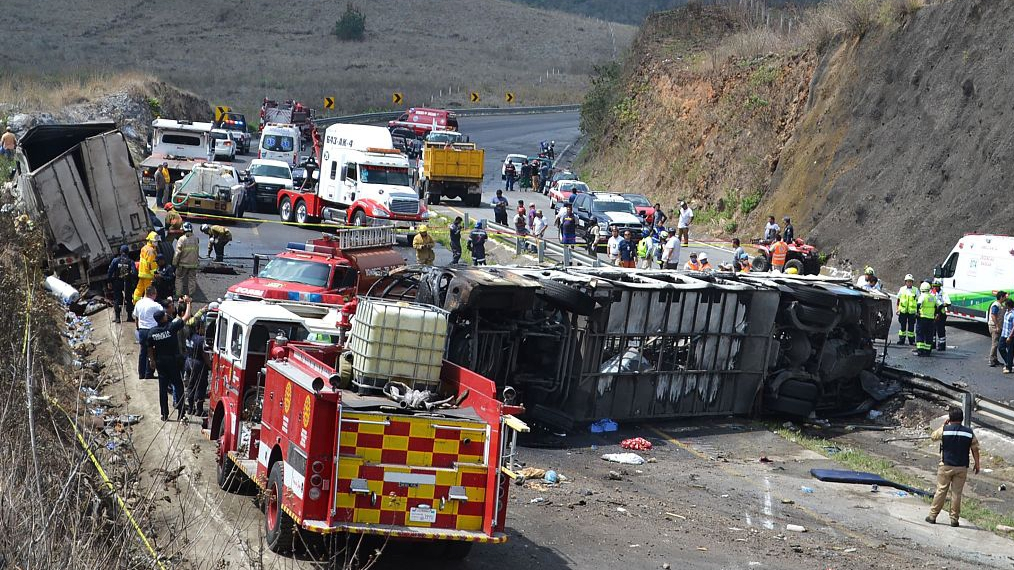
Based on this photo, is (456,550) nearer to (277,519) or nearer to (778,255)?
(277,519)

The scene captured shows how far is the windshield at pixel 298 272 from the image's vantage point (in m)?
20.9

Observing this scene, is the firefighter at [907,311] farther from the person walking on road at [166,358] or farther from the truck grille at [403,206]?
the truck grille at [403,206]

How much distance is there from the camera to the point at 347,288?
20.9m

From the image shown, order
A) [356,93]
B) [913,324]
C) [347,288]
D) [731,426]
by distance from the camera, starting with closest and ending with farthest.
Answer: [731,426] < [347,288] < [913,324] < [356,93]

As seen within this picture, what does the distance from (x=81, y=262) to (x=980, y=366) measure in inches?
710

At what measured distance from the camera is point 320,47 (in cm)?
11881

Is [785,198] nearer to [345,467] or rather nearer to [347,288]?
[347,288]

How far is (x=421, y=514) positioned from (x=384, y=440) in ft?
2.41

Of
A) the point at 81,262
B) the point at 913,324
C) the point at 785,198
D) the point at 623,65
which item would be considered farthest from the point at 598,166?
the point at 81,262

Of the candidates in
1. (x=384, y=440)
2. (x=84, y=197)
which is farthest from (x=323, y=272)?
(x=384, y=440)

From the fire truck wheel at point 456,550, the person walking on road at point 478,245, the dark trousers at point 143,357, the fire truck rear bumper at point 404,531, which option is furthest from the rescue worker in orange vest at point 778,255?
the fire truck rear bumper at point 404,531

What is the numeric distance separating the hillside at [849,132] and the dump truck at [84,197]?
2014 centimetres

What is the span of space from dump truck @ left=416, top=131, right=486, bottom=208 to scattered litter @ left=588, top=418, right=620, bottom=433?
2873 cm

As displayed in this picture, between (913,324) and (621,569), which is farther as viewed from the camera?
(913,324)
